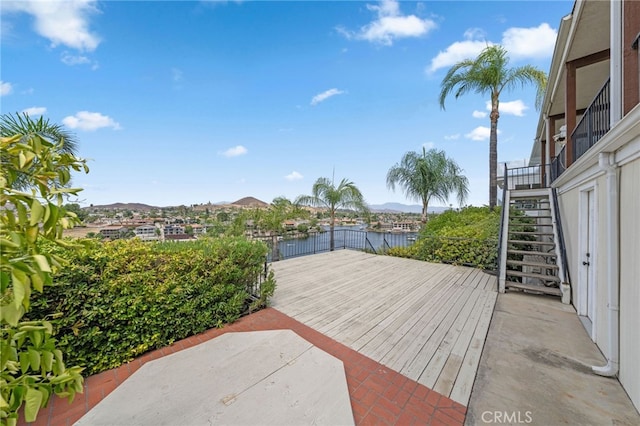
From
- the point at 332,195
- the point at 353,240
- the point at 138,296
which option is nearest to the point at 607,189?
the point at 138,296

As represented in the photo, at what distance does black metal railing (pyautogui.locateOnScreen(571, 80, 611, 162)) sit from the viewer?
3254mm

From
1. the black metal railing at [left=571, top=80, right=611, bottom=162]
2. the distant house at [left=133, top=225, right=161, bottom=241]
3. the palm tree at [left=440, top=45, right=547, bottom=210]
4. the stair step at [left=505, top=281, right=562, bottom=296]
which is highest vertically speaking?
the palm tree at [left=440, top=45, right=547, bottom=210]

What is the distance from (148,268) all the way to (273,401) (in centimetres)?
199

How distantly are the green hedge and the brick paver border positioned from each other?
18 centimetres

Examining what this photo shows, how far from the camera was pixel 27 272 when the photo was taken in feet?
2.30

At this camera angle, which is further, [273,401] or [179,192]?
[179,192]

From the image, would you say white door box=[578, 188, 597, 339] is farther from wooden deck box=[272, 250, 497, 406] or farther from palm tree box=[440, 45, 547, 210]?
palm tree box=[440, 45, 547, 210]

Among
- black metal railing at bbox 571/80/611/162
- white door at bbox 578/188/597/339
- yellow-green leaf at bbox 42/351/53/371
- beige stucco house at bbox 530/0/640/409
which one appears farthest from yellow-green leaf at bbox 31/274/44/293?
Result: white door at bbox 578/188/597/339

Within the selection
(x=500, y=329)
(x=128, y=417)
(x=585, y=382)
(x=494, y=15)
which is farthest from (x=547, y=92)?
(x=128, y=417)

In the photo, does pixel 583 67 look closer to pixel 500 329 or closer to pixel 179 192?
pixel 500 329

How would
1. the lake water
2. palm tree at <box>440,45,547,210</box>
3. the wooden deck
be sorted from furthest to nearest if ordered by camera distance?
palm tree at <box>440,45,547,210</box> → the lake water → the wooden deck

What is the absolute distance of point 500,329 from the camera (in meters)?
3.36

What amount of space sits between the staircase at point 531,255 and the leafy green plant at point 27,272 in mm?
6033

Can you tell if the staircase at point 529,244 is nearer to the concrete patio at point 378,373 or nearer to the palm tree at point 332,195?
the concrete patio at point 378,373
